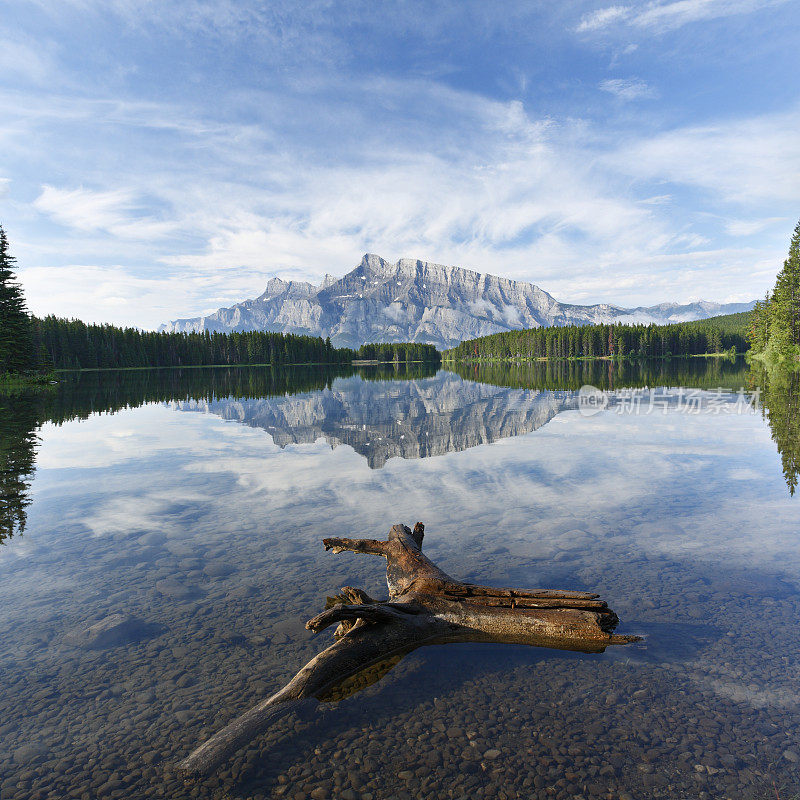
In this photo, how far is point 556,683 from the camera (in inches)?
283

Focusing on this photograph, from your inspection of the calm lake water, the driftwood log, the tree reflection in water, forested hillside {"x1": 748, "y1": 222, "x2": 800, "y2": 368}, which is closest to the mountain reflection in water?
the tree reflection in water

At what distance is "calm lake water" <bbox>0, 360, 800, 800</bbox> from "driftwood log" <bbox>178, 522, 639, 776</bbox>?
0.88 ft

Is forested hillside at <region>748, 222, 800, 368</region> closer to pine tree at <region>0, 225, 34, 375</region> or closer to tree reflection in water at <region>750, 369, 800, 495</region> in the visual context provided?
tree reflection in water at <region>750, 369, 800, 495</region>

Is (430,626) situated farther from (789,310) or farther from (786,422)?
(789,310)

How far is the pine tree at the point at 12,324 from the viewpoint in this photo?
71.2 metres

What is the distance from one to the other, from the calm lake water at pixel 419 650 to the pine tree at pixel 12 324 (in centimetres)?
6668

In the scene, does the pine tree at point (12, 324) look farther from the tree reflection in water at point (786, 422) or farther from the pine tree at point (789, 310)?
the pine tree at point (789, 310)

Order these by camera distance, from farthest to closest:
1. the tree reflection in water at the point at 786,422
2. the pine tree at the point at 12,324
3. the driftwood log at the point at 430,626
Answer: the pine tree at the point at 12,324 < the tree reflection in water at the point at 786,422 < the driftwood log at the point at 430,626

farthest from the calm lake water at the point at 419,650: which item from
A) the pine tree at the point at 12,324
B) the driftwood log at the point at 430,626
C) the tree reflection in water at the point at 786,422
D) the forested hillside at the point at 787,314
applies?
the forested hillside at the point at 787,314

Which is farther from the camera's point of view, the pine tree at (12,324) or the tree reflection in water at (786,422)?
the pine tree at (12,324)

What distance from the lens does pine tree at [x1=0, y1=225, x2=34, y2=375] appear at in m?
71.2

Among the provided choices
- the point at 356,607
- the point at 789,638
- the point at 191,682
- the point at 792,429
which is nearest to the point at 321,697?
the point at 356,607

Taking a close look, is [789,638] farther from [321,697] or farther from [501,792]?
[321,697]

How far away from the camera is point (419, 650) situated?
323 inches
